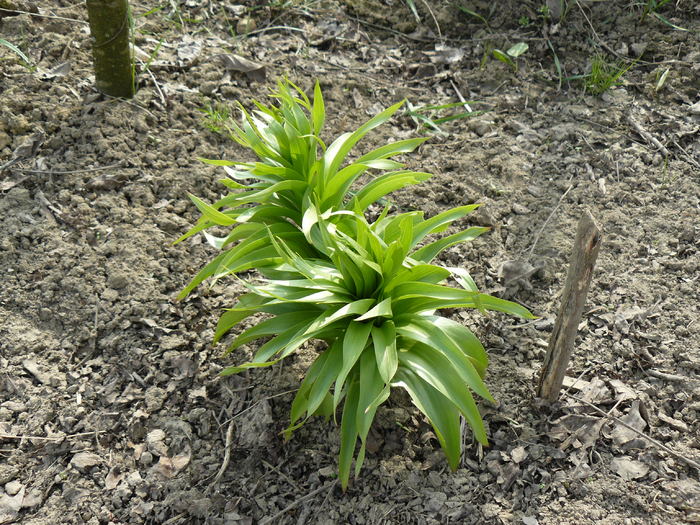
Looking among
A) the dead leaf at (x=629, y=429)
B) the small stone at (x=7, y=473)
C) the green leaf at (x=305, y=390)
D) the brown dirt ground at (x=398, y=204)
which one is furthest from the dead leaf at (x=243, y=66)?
the dead leaf at (x=629, y=429)

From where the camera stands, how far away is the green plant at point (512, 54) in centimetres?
414

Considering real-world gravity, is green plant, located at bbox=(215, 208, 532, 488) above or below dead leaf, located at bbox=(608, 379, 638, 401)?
above

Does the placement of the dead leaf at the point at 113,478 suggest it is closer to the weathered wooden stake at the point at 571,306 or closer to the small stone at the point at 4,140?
the weathered wooden stake at the point at 571,306

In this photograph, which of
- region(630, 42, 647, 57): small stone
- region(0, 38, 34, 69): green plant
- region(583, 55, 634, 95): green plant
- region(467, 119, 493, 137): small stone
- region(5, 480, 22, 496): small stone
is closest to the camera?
region(5, 480, 22, 496): small stone

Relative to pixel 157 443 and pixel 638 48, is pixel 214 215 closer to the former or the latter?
pixel 157 443

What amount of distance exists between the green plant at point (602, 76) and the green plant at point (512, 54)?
1.41ft

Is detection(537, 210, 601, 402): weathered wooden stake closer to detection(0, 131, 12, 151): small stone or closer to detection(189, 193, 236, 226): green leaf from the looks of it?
detection(189, 193, 236, 226): green leaf

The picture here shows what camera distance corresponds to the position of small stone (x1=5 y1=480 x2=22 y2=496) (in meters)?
2.37

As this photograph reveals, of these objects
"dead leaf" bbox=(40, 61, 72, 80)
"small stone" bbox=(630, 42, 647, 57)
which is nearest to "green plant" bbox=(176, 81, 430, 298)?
"dead leaf" bbox=(40, 61, 72, 80)

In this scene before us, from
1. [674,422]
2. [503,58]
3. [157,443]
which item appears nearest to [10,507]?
[157,443]

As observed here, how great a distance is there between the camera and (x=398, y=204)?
3361 mm

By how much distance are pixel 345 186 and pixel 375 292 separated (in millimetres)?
534

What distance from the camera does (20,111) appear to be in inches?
134

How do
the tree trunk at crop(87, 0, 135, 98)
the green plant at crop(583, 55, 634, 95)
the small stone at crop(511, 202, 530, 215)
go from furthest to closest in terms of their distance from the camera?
the green plant at crop(583, 55, 634, 95)
the small stone at crop(511, 202, 530, 215)
the tree trunk at crop(87, 0, 135, 98)
